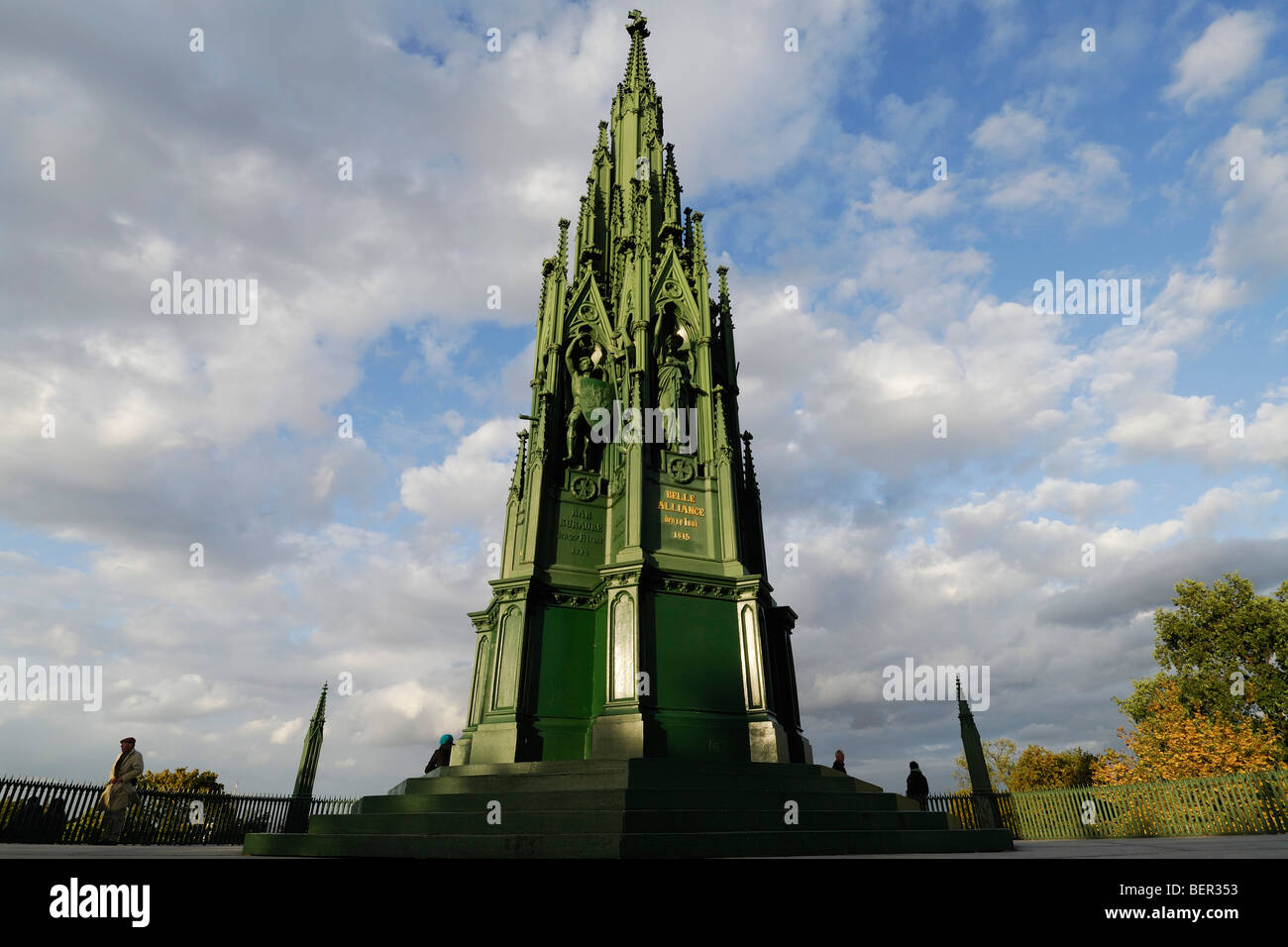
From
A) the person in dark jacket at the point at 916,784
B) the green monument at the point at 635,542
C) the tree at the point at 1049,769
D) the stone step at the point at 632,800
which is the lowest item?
the tree at the point at 1049,769

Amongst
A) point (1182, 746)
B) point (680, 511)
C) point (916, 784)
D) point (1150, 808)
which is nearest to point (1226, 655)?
point (1182, 746)

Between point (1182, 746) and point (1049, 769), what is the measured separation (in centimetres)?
3968

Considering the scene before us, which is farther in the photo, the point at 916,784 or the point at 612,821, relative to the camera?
the point at 916,784

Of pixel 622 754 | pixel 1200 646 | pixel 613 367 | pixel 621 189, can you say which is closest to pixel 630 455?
pixel 613 367

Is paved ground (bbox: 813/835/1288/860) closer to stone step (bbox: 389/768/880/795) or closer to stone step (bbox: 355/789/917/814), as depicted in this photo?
stone step (bbox: 355/789/917/814)

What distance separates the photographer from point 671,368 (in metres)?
15.0

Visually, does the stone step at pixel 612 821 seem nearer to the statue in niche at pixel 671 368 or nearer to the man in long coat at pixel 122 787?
the man in long coat at pixel 122 787

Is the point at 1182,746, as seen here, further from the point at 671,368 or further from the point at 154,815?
the point at 154,815

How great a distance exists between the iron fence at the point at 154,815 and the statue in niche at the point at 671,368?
10855 mm

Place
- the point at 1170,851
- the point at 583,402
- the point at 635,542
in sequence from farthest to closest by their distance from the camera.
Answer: the point at 583,402 < the point at 635,542 < the point at 1170,851

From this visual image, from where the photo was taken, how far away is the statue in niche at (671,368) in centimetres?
1467

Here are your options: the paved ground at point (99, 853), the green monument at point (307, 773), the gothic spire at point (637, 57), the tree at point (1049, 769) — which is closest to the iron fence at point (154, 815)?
the green monument at point (307, 773)

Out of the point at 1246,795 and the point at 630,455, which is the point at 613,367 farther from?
the point at 1246,795
